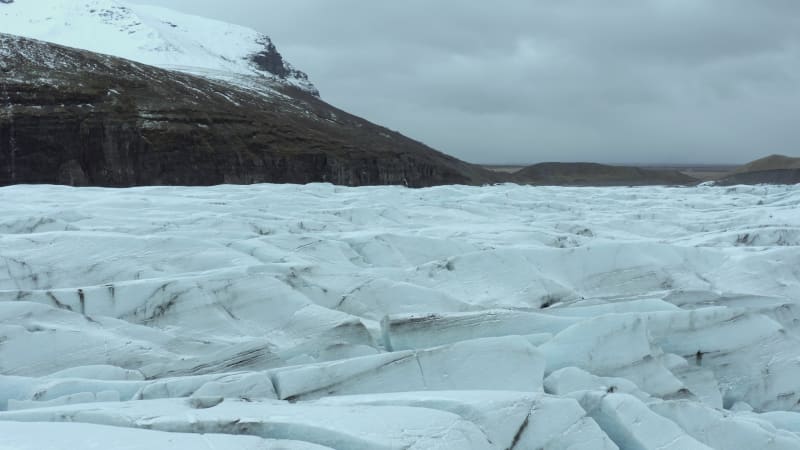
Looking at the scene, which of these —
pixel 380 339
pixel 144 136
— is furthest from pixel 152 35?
pixel 380 339

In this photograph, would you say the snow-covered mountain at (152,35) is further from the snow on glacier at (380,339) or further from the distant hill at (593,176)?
the snow on glacier at (380,339)

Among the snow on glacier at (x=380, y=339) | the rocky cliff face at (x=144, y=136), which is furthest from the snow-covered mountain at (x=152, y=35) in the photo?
the snow on glacier at (x=380, y=339)

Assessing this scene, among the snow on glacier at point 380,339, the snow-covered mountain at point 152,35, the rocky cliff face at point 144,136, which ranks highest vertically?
the snow-covered mountain at point 152,35

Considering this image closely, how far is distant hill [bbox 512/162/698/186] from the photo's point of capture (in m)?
53.5

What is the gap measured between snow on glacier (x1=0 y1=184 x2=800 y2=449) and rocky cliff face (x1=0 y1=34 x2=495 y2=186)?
25.2m

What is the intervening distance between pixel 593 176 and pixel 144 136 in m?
41.6

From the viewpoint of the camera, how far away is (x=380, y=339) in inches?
208

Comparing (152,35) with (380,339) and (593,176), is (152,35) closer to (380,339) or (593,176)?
(593,176)

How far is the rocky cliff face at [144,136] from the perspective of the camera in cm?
3078

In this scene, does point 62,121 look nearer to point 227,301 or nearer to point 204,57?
point 227,301

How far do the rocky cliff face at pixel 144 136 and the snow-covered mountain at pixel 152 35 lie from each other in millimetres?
36266

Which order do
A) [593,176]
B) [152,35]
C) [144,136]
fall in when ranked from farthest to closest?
1. [152,35]
2. [593,176]
3. [144,136]

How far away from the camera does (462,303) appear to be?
6.16m

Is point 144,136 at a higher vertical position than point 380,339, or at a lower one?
higher
